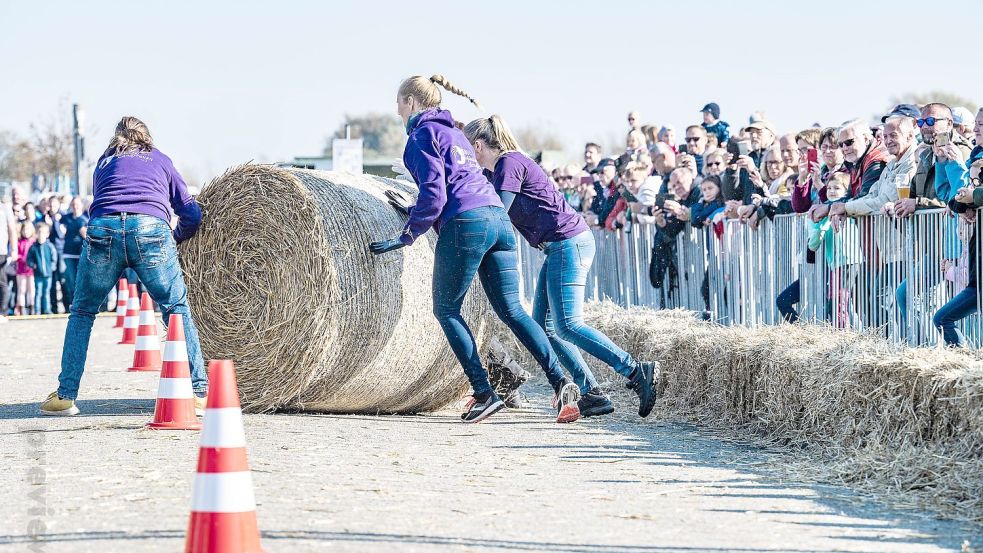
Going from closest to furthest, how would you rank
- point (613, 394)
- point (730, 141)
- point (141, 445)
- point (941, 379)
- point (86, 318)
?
point (941, 379) < point (141, 445) < point (86, 318) < point (613, 394) < point (730, 141)

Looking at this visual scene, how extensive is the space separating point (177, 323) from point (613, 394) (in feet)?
12.0

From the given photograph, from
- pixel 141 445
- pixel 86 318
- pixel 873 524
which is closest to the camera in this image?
pixel 873 524

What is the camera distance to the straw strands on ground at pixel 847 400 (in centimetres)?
675

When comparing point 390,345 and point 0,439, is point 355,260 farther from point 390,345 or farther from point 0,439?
point 0,439

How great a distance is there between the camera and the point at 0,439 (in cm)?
845

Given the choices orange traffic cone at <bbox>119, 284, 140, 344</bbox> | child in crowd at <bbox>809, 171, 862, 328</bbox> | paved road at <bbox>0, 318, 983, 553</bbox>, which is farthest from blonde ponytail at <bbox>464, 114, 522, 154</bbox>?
orange traffic cone at <bbox>119, 284, 140, 344</bbox>

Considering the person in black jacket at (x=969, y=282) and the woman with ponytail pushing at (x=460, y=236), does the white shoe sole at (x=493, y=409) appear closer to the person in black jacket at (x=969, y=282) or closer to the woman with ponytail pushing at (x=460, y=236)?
the woman with ponytail pushing at (x=460, y=236)

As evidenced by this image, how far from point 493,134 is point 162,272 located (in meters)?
2.25

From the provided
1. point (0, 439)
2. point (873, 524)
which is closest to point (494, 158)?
point (0, 439)

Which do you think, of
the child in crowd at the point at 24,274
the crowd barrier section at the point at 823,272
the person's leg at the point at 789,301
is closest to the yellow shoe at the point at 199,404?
the crowd barrier section at the point at 823,272

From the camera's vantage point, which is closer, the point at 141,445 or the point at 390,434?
the point at 141,445

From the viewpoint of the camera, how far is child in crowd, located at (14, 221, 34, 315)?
25844mm

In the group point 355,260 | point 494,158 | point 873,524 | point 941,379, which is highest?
point 494,158

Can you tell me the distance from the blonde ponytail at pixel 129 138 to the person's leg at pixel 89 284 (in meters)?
0.48
